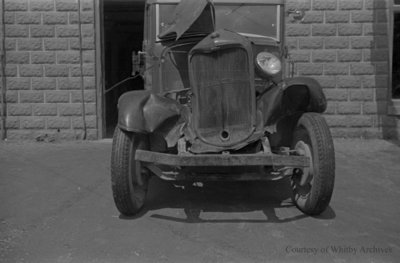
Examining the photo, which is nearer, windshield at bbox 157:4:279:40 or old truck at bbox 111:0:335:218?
old truck at bbox 111:0:335:218

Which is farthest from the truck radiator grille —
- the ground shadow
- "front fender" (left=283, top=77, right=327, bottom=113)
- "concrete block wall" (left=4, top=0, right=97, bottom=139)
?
"concrete block wall" (left=4, top=0, right=97, bottom=139)

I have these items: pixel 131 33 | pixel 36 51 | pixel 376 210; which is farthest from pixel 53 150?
pixel 131 33

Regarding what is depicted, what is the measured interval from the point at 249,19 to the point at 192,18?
0.97 meters

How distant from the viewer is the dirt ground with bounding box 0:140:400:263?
400cm

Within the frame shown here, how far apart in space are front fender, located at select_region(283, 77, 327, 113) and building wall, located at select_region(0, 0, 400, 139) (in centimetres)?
418

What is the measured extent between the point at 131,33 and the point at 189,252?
1113cm

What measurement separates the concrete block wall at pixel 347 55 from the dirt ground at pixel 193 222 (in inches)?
89.9

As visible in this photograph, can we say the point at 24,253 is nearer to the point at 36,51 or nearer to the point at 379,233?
the point at 379,233

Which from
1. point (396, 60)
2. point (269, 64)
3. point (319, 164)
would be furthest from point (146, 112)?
point (396, 60)

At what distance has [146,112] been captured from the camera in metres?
4.77

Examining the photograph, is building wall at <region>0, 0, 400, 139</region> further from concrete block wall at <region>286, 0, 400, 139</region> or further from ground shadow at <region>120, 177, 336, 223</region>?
ground shadow at <region>120, 177, 336, 223</region>

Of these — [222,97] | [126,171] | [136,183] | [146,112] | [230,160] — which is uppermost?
[222,97]

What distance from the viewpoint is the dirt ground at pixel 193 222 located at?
4.00 meters

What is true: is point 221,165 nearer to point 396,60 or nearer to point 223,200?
point 223,200
